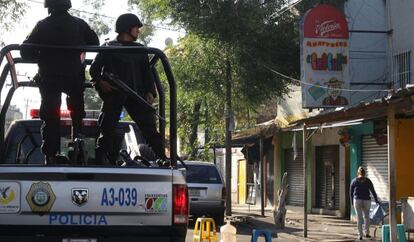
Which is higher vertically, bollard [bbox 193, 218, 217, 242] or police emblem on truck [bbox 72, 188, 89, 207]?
police emblem on truck [bbox 72, 188, 89, 207]

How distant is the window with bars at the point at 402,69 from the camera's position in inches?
732

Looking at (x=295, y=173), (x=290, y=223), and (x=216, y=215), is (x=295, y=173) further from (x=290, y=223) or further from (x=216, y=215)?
(x=216, y=215)

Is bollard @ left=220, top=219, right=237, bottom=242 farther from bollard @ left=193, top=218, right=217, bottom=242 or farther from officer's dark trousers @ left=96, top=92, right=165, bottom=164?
officer's dark trousers @ left=96, top=92, right=165, bottom=164

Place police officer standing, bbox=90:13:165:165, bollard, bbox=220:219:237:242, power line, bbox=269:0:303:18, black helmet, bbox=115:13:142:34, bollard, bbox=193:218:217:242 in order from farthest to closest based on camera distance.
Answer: power line, bbox=269:0:303:18, bollard, bbox=193:218:217:242, bollard, bbox=220:219:237:242, black helmet, bbox=115:13:142:34, police officer standing, bbox=90:13:165:165

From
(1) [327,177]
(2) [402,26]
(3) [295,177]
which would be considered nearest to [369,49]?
(2) [402,26]

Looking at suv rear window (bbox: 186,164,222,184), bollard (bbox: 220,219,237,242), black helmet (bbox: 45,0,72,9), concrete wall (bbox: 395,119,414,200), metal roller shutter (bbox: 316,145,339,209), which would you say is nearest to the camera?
black helmet (bbox: 45,0,72,9)

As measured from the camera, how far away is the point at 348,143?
2036cm

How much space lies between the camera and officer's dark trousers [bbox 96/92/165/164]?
6.09m

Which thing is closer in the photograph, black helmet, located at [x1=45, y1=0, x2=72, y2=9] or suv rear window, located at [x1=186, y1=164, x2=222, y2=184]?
black helmet, located at [x1=45, y1=0, x2=72, y2=9]

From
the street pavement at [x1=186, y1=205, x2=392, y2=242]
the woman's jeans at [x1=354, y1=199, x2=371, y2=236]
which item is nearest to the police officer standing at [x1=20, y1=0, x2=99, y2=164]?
the street pavement at [x1=186, y1=205, x2=392, y2=242]

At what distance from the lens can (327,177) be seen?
76.1 feet

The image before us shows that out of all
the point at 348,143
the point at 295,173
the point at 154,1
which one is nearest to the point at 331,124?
the point at 348,143

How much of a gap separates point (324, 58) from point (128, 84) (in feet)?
40.1

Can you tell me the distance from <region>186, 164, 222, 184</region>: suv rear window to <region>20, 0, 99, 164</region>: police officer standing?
489 inches
